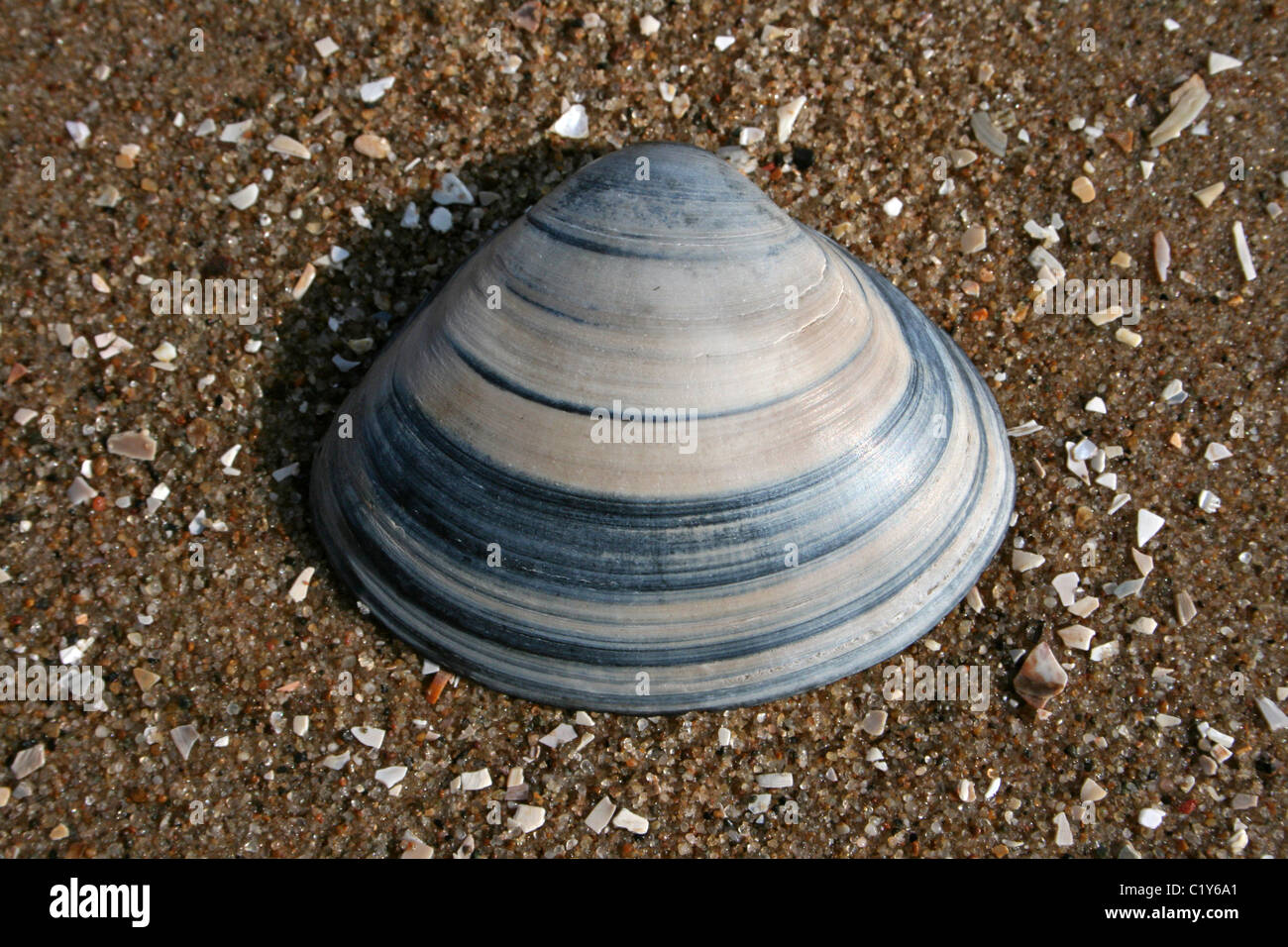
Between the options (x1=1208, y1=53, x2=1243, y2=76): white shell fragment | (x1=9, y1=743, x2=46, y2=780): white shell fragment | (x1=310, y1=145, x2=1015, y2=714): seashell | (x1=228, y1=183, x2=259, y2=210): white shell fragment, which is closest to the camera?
(x1=310, y1=145, x2=1015, y2=714): seashell

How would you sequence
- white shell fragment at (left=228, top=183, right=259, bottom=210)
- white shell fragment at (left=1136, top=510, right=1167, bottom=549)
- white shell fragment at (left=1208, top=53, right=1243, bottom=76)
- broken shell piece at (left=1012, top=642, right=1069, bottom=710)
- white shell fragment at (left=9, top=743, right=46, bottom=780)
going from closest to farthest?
white shell fragment at (left=9, top=743, right=46, bottom=780), broken shell piece at (left=1012, top=642, right=1069, bottom=710), white shell fragment at (left=1136, top=510, right=1167, bottom=549), white shell fragment at (left=228, top=183, right=259, bottom=210), white shell fragment at (left=1208, top=53, right=1243, bottom=76)

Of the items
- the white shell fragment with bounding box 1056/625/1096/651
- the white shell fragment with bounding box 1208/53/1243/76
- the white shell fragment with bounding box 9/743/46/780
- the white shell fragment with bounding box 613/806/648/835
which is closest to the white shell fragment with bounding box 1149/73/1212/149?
the white shell fragment with bounding box 1208/53/1243/76

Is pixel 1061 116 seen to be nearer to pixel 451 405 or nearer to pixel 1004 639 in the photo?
pixel 1004 639

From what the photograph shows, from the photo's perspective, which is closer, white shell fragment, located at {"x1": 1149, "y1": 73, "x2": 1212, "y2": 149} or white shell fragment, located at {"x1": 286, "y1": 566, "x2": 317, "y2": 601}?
white shell fragment, located at {"x1": 286, "y1": 566, "x2": 317, "y2": 601}

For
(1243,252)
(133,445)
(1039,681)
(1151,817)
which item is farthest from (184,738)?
(1243,252)

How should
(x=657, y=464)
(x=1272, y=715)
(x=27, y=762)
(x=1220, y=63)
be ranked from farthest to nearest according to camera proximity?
1. (x=1220, y=63)
2. (x=1272, y=715)
3. (x=27, y=762)
4. (x=657, y=464)

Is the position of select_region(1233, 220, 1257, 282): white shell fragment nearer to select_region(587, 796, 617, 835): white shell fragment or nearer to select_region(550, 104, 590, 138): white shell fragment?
select_region(550, 104, 590, 138): white shell fragment

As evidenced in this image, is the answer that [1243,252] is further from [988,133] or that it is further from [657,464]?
[657,464]
